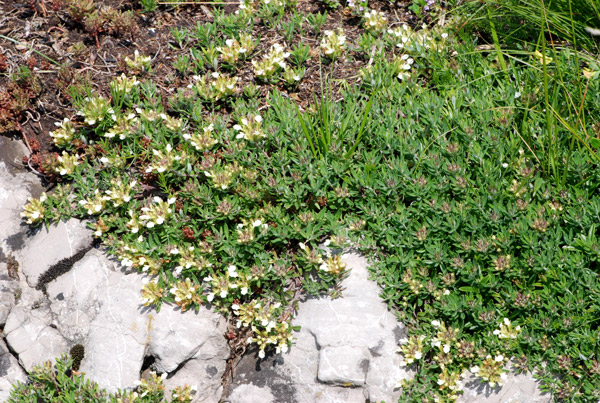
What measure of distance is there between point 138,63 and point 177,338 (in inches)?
118

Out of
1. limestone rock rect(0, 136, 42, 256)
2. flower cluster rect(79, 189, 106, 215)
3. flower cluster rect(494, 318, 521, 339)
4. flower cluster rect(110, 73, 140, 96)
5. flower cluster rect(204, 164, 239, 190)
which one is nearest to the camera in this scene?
flower cluster rect(494, 318, 521, 339)

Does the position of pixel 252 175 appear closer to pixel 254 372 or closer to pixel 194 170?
Answer: pixel 194 170

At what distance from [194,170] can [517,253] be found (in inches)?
120

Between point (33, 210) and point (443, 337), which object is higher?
point (33, 210)

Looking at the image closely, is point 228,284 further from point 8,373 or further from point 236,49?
point 236,49

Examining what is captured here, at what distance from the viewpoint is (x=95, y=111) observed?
A: 5.62 meters

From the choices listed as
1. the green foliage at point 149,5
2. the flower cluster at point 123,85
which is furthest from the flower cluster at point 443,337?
the green foliage at point 149,5

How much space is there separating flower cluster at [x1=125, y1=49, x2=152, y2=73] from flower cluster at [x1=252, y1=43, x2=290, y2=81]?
3.83 feet

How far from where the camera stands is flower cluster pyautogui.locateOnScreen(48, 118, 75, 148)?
5641 mm

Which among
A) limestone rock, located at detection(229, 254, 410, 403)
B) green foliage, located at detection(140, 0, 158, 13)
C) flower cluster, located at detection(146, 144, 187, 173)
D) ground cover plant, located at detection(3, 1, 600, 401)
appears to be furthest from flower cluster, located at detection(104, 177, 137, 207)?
green foliage, located at detection(140, 0, 158, 13)

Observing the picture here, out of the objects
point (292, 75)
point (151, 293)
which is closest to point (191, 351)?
point (151, 293)

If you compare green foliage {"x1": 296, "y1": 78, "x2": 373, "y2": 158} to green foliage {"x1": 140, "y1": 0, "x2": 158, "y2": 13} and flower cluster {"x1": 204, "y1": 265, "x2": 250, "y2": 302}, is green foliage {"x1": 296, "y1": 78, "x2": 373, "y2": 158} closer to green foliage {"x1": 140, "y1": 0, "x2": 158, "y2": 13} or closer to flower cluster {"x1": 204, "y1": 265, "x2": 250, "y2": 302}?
flower cluster {"x1": 204, "y1": 265, "x2": 250, "y2": 302}

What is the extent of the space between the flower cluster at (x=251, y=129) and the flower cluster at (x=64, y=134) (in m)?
1.70

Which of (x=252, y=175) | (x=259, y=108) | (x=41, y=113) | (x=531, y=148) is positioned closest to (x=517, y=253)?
(x=531, y=148)
